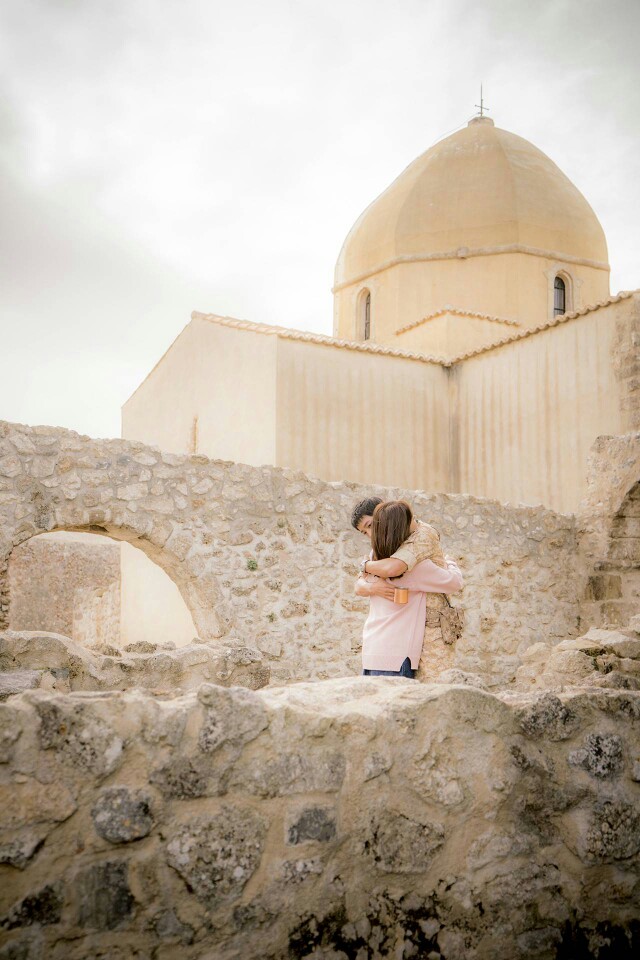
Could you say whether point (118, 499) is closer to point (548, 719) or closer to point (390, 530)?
point (390, 530)

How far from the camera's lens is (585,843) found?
7.72 feet

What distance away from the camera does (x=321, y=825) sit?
84.0 inches

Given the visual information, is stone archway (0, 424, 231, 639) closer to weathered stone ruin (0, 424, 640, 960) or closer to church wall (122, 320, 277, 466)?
weathered stone ruin (0, 424, 640, 960)

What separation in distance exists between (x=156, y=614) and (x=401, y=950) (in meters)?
11.8

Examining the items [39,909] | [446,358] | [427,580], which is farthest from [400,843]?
[446,358]

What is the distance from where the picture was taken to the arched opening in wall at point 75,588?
15.2 m

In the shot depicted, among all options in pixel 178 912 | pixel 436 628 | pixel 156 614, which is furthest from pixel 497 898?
pixel 156 614

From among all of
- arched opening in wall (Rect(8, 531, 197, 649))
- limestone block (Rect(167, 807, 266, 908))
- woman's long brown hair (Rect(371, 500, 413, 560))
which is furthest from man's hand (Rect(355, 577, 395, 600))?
arched opening in wall (Rect(8, 531, 197, 649))

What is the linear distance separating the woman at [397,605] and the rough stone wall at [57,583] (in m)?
12.9

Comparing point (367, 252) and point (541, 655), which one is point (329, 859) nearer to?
point (541, 655)

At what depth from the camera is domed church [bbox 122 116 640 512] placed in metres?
13.8

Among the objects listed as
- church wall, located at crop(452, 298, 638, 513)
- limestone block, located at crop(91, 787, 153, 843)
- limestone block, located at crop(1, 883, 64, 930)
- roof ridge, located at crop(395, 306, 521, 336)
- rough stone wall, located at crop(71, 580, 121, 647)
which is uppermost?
roof ridge, located at crop(395, 306, 521, 336)

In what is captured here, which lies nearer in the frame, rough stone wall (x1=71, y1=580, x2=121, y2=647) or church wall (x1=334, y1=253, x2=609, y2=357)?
rough stone wall (x1=71, y1=580, x2=121, y2=647)

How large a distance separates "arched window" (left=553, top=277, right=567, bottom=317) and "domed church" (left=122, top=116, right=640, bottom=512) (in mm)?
46
